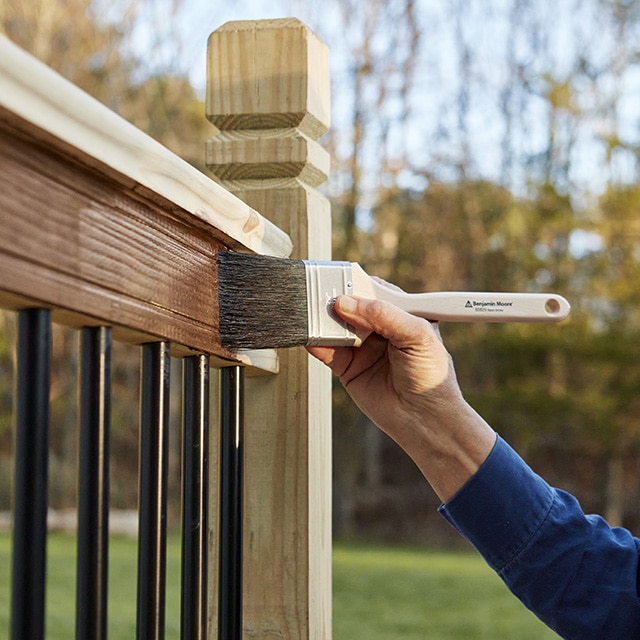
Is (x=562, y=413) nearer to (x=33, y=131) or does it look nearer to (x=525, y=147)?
(x=525, y=147)

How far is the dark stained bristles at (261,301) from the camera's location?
801 millimetres

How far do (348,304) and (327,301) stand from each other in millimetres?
27

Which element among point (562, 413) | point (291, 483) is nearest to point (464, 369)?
point (562, 413)

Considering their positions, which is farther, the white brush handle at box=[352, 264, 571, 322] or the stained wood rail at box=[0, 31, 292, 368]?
the white brush handle at box=[352, 264, 571, 322]

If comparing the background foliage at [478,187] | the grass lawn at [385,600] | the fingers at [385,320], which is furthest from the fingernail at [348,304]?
the background foliage at [478,187]

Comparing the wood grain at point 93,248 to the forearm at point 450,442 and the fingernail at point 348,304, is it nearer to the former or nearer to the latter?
the fingernail at point 348,304

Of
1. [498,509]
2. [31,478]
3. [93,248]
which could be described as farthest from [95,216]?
[498,509]

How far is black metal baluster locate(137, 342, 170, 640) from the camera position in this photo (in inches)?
24.9

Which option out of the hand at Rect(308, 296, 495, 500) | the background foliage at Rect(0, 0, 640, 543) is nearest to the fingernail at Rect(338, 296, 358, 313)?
the hand at Rect(308, 296, 495, 500)

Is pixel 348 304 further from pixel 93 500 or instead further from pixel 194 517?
pixel 93 500

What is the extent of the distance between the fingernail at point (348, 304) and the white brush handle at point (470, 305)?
0.06 meters

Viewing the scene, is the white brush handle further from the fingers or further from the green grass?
the green grass

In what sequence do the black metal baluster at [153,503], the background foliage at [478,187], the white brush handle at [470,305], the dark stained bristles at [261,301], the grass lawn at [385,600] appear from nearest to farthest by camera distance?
the black metal baluster at [153,503]
the dark stained bristles at [261,301]
the white brush handle at [470,305]
the grass lawn at [385,600]
the background foliage at [478,187]

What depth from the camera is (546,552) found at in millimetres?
1001
